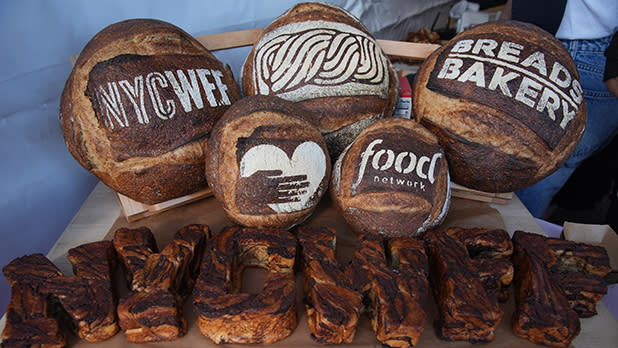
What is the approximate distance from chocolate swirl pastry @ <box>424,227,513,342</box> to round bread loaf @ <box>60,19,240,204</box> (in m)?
1.14

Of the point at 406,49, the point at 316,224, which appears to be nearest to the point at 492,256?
the point at 316,224

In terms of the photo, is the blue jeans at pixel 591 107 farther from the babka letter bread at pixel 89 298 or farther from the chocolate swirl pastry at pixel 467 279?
the babka letter bread at pixel 89 298

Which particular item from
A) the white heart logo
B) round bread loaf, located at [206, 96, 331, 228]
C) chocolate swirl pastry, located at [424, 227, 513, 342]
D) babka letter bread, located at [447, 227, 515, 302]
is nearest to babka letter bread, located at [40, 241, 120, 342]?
round bread loaf, located at [206, 96, 331, 228]

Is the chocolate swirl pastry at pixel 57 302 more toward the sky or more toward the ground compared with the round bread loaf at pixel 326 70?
more toward the ground

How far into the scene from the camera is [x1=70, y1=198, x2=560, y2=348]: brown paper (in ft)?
4.27

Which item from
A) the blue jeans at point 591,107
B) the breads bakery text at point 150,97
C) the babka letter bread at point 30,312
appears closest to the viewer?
the babka letter bread at point 30,312

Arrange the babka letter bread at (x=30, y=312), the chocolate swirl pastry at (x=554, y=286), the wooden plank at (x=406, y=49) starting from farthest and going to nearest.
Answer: the wooden plank at (x=406, y=49) → the chocolate swirl pastry at (x=554, y=286) → the babka letter bread at (x=30, y=312)

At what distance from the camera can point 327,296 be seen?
1.27 m

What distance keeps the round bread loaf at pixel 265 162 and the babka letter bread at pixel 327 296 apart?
195 millimetres

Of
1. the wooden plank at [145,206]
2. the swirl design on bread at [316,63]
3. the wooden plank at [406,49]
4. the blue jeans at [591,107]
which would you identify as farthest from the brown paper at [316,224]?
the blue jeans at [591,107]

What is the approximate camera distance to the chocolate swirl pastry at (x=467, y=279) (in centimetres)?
126

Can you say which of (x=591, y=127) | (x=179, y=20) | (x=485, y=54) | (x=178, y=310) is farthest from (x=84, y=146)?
(x=591, y=127)

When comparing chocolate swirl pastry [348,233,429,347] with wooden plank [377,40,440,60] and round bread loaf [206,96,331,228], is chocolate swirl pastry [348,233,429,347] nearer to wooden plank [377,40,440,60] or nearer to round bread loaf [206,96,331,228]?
round bread loaf [206,96,331,228]

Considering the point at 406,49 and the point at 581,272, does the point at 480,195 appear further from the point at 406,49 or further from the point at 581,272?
the point at 406,49
